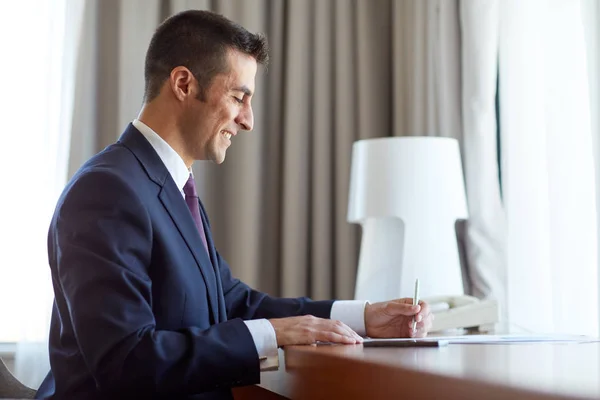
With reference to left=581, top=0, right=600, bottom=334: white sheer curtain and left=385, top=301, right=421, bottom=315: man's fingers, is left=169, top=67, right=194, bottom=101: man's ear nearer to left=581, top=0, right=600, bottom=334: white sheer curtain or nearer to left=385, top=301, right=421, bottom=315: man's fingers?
left=385, top=301, right=421, bottom=315: man's fingers

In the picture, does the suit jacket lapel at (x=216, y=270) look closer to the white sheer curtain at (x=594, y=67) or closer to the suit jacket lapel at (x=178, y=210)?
the suit jacket lapel at (x=178, y=210)

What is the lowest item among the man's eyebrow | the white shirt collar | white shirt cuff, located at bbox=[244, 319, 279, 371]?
white shirt cuff, located at bbox=[244, 319, 279, 371]

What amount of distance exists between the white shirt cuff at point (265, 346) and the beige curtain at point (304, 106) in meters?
1.83

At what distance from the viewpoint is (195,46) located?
5.45 feet

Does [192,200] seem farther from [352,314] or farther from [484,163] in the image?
[484,163]

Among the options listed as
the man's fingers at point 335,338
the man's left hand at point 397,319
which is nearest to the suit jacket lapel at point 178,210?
the man's fingers at point 335,338

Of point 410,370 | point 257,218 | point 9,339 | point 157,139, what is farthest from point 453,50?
point 410,370

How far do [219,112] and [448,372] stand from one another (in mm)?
960

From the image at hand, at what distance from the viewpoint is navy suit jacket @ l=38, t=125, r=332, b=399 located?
1210 millimetres

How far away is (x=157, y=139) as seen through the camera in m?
1.58

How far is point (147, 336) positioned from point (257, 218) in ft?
Result: 6.51

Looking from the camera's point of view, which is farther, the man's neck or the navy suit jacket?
the man's neck

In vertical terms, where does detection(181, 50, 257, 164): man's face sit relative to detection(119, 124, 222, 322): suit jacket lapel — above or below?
above

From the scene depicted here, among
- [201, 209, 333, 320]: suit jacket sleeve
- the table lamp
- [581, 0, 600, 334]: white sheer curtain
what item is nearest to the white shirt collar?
[201, 209, 333, 320]: suit jacket sleeve
